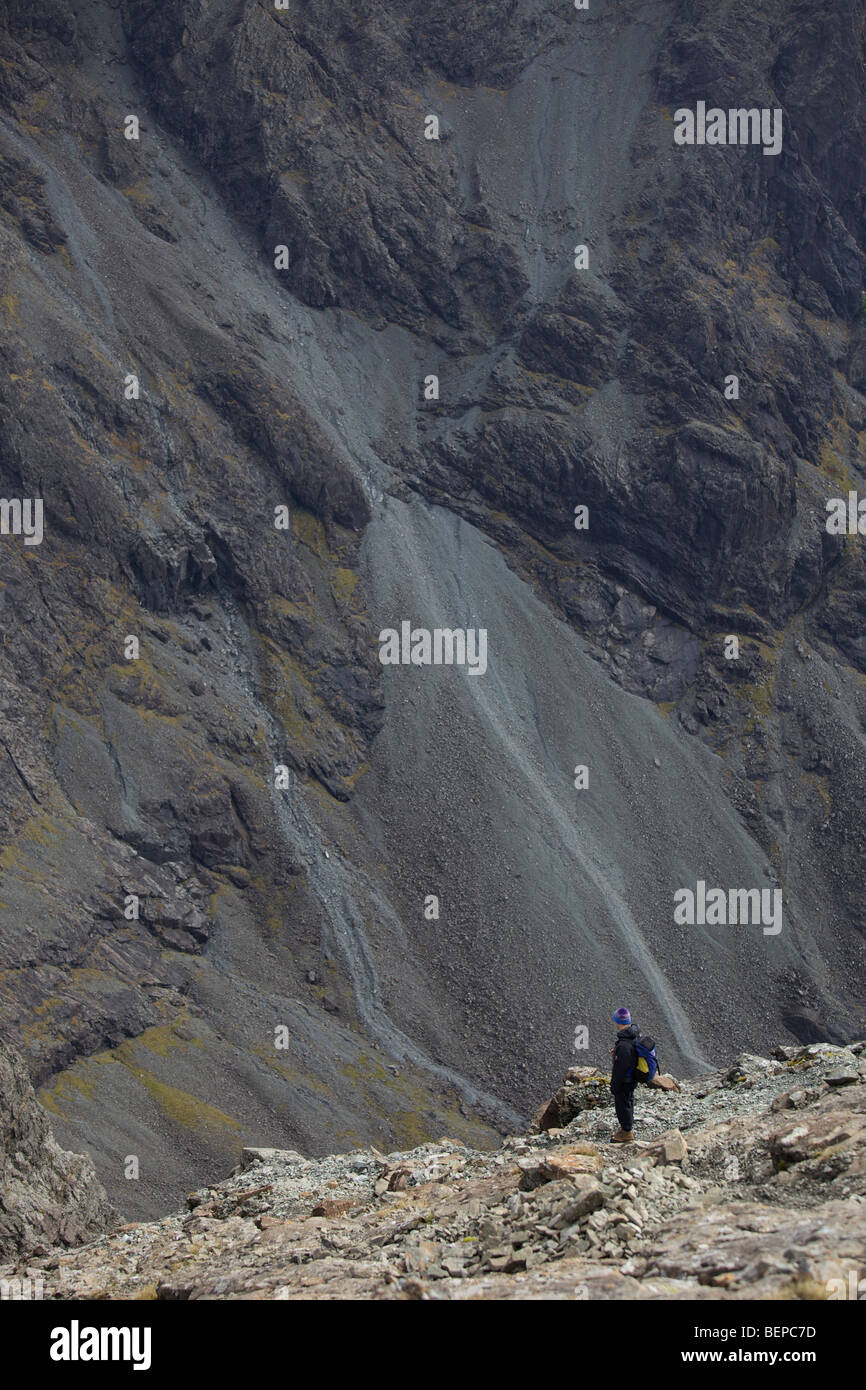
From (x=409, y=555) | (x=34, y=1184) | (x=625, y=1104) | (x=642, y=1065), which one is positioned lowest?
(x=34, y=1184)

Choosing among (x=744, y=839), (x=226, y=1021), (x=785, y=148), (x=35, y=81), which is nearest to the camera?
(x=226, y=1021)

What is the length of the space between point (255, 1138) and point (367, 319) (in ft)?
253

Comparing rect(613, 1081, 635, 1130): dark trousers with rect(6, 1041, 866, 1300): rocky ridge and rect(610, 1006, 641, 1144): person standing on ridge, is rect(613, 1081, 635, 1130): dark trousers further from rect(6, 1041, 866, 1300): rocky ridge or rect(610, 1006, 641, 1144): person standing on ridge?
rect(6, 1041, 866, 1300): rocky ridge

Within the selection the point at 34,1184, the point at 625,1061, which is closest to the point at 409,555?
the point at 34,1184

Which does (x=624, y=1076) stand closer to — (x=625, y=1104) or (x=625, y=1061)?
(x=625, y=1061)

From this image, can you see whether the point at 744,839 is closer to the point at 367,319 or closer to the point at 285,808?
the point at 285,808

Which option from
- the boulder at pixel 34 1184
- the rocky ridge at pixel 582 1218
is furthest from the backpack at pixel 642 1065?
the boulder at pixel 34 1184

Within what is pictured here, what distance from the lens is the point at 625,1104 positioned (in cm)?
2133

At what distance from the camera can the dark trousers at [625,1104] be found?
2119 centimetres

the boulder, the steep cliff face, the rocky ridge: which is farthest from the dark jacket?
the steep cliff face

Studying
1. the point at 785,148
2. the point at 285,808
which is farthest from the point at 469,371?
the point at 285,808

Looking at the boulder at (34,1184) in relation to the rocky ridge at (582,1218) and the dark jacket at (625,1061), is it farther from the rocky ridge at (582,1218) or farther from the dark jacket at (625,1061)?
the dark jacket at (625,1061)

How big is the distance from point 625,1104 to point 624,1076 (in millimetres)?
681

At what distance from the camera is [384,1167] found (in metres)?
26.9
